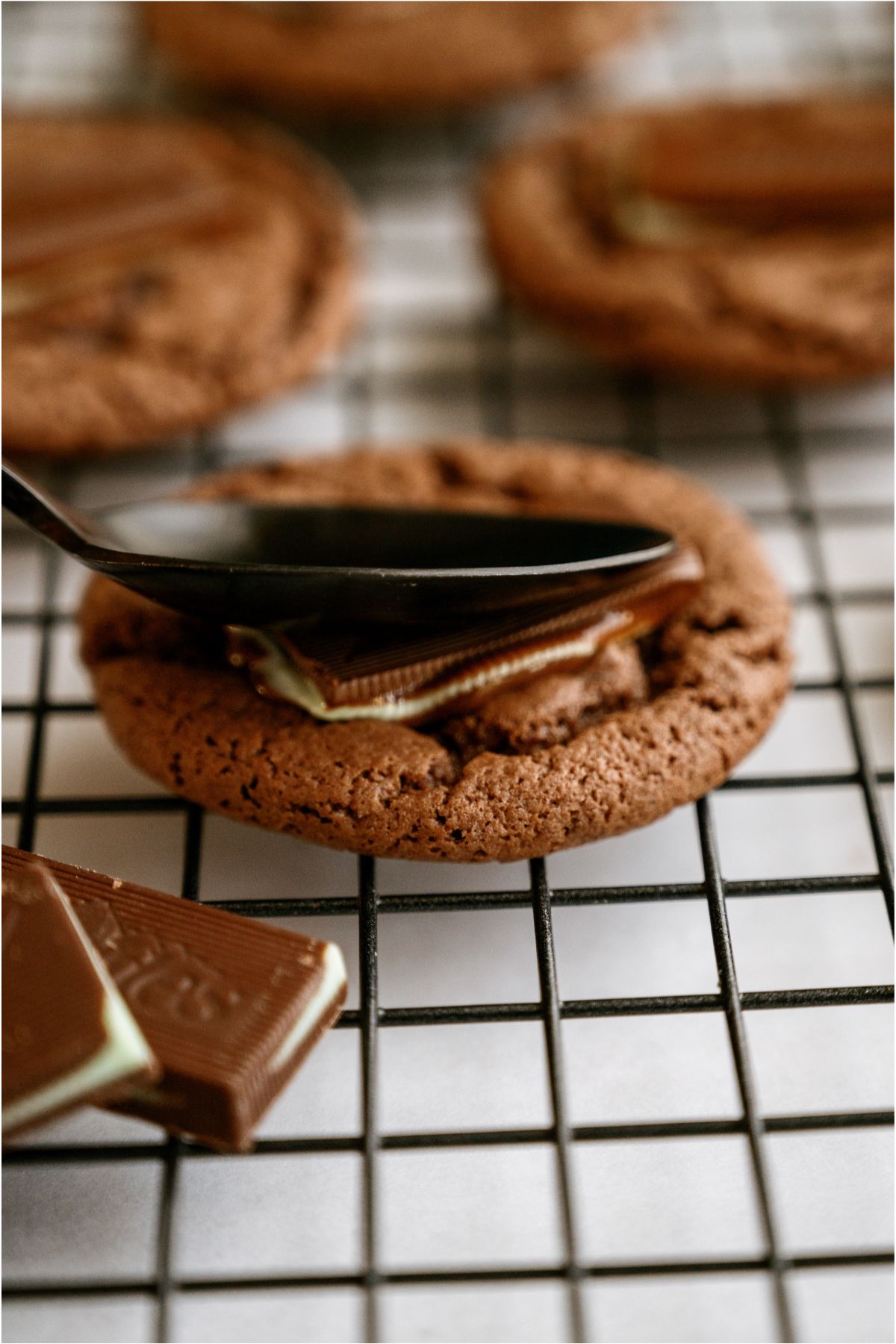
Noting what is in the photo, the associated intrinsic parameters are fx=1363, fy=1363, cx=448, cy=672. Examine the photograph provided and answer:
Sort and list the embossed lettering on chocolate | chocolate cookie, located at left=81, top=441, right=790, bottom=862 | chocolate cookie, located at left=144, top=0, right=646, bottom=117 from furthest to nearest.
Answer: chocolate cookie, located at left=144, top=0, right=646, bottom=117, chocolate cookie, located at left=81, top=441, right=790, bottom=862, the embossed lettering on chocolate

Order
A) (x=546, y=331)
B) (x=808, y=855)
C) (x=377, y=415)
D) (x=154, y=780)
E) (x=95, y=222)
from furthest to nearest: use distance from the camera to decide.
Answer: (x=546, y=331) → (x=377, y=415) → (x=95, y=222) → (x=808, y=855) → (x=154, y=780)

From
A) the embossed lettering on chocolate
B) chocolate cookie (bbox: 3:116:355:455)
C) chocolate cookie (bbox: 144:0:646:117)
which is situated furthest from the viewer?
chocolate cookie (bbox: 144:0:646:117)

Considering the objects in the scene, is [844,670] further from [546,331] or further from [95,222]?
[95,222]

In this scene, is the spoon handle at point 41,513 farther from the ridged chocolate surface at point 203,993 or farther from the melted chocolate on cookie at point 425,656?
the ridged chocolate surface at point 203,993

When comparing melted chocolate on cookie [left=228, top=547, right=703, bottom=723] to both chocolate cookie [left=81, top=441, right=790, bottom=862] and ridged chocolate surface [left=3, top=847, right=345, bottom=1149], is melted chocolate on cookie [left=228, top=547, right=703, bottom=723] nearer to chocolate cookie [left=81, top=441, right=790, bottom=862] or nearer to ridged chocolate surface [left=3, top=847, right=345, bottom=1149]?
chocolate cookie [left=81, top=441, right=790, bottom=862]

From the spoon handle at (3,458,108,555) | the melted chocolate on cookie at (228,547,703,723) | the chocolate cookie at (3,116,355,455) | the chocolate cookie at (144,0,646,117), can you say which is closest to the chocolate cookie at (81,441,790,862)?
the melted chocolate on cookie at (228,547,703,723)

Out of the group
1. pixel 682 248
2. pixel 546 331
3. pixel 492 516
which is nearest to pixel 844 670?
pixel 492 516
